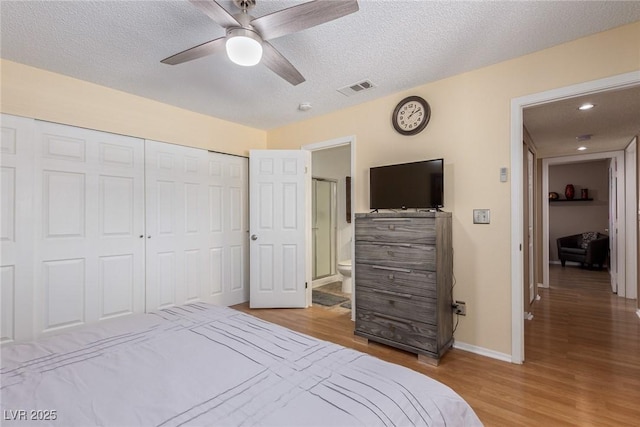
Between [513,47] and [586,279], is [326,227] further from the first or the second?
[586,279]

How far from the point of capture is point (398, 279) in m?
2.47

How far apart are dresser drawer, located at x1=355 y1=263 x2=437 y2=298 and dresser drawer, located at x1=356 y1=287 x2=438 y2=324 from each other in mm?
40

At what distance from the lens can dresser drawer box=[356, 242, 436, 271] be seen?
7.58ft

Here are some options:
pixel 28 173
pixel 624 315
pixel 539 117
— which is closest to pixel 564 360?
pixel 624 315

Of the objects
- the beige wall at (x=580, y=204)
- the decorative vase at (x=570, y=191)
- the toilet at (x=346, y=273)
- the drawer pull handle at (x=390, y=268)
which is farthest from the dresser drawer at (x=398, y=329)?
the decorative vase at (x=570, y=191)

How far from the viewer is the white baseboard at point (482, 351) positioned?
93.2 inches

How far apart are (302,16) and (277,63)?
452 millimetres

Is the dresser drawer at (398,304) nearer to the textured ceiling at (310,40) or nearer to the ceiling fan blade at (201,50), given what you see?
the textured ceiling at (310,40)

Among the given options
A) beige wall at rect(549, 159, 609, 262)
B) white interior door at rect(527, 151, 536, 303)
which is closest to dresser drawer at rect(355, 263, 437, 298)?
white interior door at rect(527, 151, 536, 303)

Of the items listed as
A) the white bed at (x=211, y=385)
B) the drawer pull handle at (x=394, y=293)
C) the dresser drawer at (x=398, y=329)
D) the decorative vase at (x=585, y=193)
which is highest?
the decorative vase at (x=585, y=193)

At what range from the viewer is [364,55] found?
2.28m

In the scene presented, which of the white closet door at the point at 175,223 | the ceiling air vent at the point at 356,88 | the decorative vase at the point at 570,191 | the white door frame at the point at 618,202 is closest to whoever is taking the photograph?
the ceiling air vent at the point at 356,88

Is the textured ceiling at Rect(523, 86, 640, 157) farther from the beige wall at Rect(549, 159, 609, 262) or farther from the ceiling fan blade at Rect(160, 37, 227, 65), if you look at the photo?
the beige wall at Rect(549, 159, 609, 262)

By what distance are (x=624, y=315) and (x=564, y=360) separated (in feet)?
6.15
